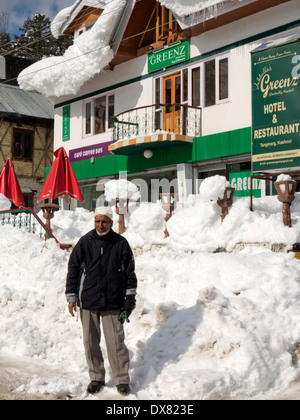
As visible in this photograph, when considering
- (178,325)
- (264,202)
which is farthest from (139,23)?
(178,325)

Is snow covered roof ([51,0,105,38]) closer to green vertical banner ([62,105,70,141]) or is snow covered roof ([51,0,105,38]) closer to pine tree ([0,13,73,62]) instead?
green vertical banner ([62,105,70,141])

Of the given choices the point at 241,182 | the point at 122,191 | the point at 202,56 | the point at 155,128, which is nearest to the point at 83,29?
the point at 155,128

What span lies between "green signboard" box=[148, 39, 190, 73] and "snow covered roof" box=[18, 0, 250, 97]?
4.96 feet

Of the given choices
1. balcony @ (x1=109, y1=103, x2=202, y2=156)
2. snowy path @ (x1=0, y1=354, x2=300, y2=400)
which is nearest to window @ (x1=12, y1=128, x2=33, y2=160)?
balcony @ (x1=109, y1=103, x2=202, y2=156)

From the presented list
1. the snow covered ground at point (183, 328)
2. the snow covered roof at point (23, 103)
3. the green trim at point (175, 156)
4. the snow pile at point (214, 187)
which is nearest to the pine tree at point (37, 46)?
the snow covered roof at point (23, 103)

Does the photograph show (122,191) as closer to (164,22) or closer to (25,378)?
(25,378)

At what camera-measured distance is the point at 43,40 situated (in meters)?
38.3

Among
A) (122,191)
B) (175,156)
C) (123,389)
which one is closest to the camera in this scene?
(123,389)

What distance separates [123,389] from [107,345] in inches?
18.8

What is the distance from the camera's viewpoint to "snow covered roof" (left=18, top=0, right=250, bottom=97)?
18.8 m

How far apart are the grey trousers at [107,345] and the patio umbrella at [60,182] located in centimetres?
925

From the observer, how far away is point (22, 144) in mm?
28625

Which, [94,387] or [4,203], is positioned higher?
[4,203]
